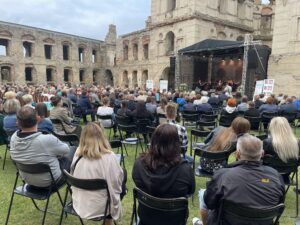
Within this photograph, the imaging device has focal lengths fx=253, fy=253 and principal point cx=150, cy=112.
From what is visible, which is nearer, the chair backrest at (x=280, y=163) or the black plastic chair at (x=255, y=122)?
the chair backrest at (x=280, y=163)

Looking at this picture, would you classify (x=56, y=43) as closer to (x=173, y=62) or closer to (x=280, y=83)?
(x=173, y=62)

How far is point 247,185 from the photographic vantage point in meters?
2.11

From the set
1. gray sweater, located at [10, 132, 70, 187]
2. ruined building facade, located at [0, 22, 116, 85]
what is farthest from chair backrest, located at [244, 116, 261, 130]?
ruined building facade, located at [0, 22, 116, 85]

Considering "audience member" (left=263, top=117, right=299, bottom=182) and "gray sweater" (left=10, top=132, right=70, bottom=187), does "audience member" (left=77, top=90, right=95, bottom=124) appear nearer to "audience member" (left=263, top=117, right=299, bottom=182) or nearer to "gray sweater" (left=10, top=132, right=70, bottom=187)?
"gray sweater" (left=10, top=132, right=70, bottom=187)

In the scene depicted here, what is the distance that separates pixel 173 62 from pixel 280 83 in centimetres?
796

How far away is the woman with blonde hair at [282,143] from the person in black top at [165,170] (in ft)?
5.73

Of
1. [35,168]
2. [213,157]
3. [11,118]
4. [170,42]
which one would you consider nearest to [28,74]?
[170,42]

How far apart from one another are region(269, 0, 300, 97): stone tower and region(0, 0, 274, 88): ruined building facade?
21.9 feet

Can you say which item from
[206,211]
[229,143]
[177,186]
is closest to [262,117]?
[229,143]

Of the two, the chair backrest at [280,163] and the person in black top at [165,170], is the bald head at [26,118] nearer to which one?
the person in black top at [165,170]

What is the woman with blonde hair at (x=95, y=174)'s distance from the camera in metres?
2.57

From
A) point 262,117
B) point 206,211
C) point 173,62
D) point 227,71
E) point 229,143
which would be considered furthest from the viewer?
point 227,71

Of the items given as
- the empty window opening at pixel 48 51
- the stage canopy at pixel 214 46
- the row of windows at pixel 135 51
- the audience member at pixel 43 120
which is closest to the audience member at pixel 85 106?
the audience member at pixel 43 120

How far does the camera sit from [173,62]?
803 inches
